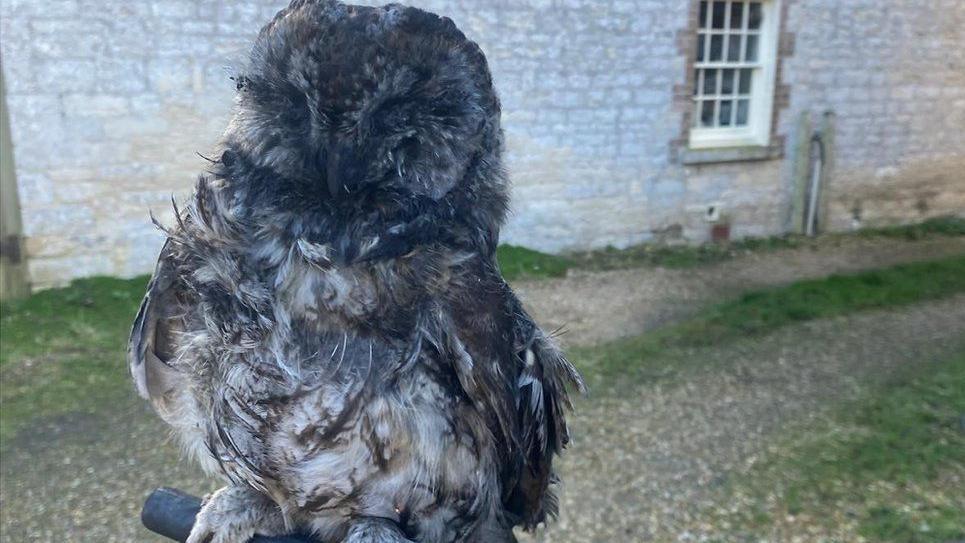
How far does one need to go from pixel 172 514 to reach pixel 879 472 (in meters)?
4.27

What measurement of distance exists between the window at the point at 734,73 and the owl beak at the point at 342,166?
9654mm

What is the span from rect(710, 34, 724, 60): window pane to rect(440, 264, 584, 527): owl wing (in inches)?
380

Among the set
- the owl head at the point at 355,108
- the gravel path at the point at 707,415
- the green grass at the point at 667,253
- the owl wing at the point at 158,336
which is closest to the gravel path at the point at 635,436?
the gravel path at the point at 707,415

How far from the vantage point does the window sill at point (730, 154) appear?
415 inches

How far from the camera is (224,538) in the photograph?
1832 mm

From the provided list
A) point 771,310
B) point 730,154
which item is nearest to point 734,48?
point 730,154

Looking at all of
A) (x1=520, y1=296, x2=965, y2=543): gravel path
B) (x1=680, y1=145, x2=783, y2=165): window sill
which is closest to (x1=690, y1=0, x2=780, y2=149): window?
(x1=680, y1=145, x2=783, y2=165): window sill

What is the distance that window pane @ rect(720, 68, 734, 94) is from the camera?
35.9ft

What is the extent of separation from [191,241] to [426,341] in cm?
53

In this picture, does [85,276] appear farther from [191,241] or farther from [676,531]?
[191,241]

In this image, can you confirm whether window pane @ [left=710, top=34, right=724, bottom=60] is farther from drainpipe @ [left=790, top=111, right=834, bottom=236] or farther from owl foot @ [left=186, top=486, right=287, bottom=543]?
owl foot @ [left=186, top=486, right=287, bottom=543]

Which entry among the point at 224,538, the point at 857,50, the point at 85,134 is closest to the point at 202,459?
the point at 224,538

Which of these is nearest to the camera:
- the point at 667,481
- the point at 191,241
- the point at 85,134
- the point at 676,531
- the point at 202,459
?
the point at 191,241

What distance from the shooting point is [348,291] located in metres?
1.67
